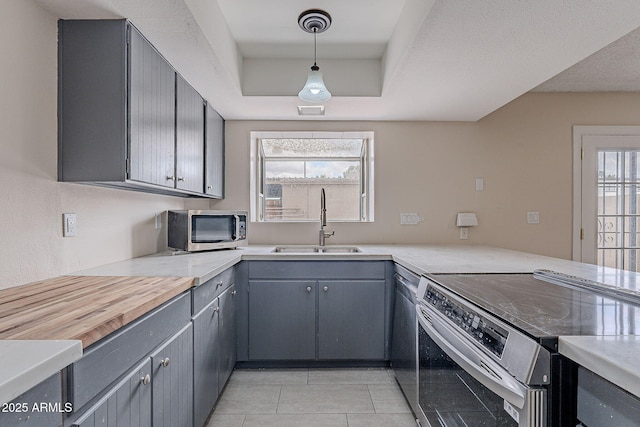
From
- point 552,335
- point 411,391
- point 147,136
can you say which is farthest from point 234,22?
point 411,391

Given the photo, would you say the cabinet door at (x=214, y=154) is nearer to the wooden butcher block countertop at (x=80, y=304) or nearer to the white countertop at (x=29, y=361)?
the wooden butcher block countertop at (x=80, y=304)

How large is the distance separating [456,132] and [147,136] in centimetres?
257

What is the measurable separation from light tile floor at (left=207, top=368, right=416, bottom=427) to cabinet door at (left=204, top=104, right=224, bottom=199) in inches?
56.5

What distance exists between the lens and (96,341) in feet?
2.78

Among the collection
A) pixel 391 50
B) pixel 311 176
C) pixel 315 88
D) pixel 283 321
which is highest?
pixel 391 50

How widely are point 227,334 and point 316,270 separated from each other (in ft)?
2.33

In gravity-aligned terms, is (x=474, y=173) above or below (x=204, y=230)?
above

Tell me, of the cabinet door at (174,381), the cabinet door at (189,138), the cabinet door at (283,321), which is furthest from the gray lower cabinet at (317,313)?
the cabinet door at (174,381)

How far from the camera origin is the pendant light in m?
1.96

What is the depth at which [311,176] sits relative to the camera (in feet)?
10.9

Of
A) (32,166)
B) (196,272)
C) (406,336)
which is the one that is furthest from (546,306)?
(32,166)

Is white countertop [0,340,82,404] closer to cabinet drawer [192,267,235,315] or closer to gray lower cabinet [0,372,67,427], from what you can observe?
gray lower cabinet [0,372,67,427]

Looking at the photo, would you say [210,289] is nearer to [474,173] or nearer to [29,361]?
[29,361]

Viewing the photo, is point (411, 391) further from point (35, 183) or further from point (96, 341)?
point (35, 183)
